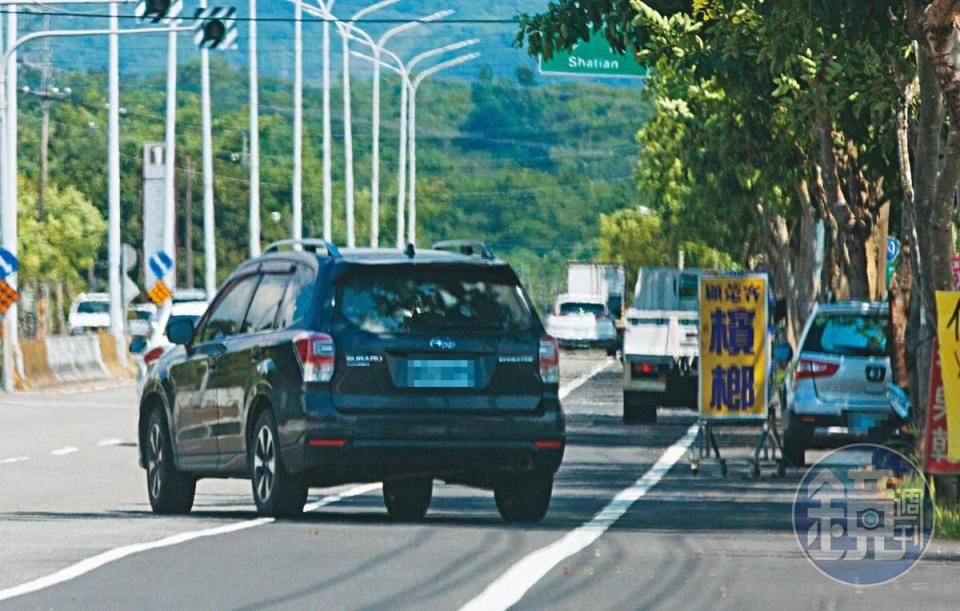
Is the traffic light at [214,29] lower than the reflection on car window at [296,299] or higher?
higher

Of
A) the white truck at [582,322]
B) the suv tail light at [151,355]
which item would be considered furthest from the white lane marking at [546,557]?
the white truck at [582,322]

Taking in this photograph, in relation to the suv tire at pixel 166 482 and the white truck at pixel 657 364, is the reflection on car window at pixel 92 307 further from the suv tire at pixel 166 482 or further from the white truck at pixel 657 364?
the suv tire at pixel 166 482

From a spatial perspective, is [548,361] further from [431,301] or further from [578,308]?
[578,308]

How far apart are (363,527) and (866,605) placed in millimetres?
4816

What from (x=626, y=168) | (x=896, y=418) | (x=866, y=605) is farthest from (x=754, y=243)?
(x=626, y=168)

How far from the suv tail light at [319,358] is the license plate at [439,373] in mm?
486

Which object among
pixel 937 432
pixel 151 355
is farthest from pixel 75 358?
pixel 937 432

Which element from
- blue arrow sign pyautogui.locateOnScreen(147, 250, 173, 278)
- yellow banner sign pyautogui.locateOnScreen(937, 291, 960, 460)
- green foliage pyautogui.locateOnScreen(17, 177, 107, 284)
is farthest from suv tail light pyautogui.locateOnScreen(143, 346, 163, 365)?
green foliage pyautogui.locateOnScreen(17, 177, 107, 284)

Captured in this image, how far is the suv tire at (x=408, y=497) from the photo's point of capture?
17.5 m

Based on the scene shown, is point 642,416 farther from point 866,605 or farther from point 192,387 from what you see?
point 866,605

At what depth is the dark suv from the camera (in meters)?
15.8

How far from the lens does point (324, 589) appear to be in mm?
12062

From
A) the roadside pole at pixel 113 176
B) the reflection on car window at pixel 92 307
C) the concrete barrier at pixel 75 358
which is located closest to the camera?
the concrete barrier at pixel 75 358

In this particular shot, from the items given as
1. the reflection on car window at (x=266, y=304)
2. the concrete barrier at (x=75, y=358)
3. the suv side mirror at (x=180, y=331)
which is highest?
the reflection on car window at (x=266, y=304)
